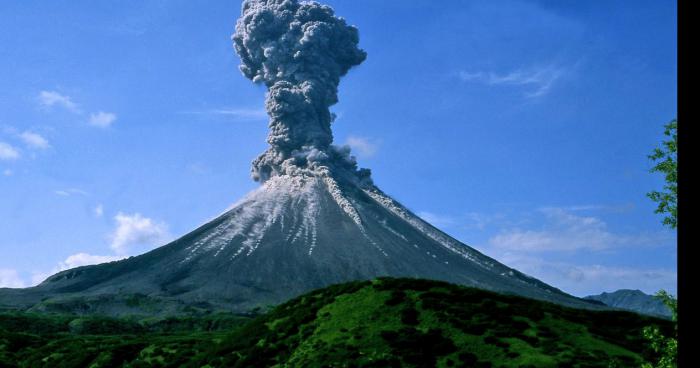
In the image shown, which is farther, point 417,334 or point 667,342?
point 417,334

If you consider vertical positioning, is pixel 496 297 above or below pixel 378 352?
above

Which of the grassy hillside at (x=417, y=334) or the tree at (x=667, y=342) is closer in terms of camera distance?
the tree at (x=667, y=342)

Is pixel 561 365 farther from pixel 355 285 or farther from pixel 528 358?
pixel 355 285

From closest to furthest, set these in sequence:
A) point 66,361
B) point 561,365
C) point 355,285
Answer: point 561,365 < point 355,285 < point 66,361

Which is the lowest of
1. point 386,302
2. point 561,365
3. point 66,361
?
point 66,361

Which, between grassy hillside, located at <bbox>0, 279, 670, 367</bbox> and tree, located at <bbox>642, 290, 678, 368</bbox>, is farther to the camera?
grassy hillside, located at <bbox>0, 279, 670, 367</bbox>
